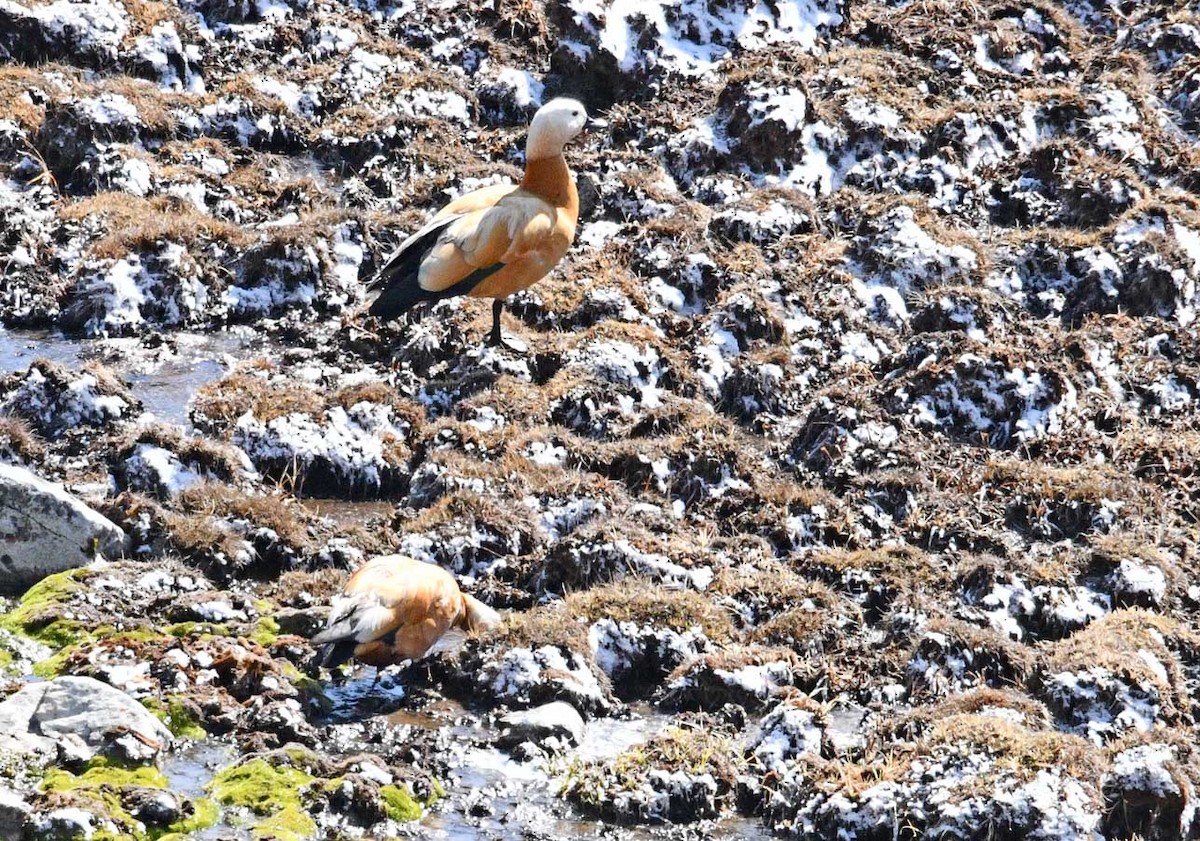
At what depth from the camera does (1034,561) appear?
13422mm

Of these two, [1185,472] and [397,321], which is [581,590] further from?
[1185,472]

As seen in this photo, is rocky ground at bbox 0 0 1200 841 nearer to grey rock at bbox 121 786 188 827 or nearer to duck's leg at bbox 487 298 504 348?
grey rock at bbox 121 786 188 827

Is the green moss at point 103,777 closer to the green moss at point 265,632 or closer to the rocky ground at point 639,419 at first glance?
the rocky ground at point 639,419

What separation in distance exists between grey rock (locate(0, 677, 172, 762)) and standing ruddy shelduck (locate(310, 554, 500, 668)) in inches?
51.3

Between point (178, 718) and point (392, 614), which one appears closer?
point (178, 718)

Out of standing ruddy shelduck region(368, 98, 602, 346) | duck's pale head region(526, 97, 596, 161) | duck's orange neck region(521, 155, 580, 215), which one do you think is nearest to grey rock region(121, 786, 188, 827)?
standing ruddy shelduck region(368, 98, 602, 346)

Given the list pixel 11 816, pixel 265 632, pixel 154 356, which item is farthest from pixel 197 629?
pixel 154 356

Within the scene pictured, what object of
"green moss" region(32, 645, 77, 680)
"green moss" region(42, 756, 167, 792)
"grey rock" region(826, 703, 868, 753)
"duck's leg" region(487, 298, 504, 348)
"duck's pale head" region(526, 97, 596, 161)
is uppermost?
"duck's pale head" region(526, 97, 596, 161)

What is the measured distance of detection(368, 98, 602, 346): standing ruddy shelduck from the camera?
15.2 m

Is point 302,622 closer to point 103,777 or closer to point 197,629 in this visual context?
point 197,629

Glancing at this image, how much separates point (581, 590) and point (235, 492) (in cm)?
296

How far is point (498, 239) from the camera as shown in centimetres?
1541

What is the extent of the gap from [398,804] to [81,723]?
6.49 feet

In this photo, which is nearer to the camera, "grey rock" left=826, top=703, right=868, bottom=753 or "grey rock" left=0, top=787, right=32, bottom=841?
"grey rock" left=0, top=787, right=32, bottom=841
